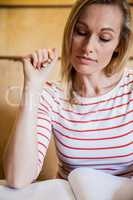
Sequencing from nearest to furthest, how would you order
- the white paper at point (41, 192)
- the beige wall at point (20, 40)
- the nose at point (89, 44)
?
the white paper at point (41, 192) < the nose at point (89, 44) < the beige wall at point (20, 40)

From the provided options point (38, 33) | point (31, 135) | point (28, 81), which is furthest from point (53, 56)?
point (38, 33)

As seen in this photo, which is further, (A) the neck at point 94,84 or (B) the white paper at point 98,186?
(A) the neck at point 94,84

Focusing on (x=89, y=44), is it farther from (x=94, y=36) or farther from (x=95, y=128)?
(x=95, y=128)

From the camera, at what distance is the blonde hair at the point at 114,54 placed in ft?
3.14

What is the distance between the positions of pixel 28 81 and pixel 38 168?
23cm

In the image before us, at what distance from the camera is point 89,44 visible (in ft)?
3.09

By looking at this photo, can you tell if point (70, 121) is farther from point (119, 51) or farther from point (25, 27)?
point (25, 27)

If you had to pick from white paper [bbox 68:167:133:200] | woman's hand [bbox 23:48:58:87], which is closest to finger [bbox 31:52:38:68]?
woman's hand [bbox 23:48:58:87]

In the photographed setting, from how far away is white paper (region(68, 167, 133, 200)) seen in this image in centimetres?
82

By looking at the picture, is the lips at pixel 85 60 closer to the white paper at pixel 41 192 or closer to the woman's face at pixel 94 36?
the woman's face at pixel 94 36

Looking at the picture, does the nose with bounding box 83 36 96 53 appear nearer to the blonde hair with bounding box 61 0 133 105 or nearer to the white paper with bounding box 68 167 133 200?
the blonde hair with bounding box 61 0 133 105

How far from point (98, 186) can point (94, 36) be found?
0.39 metres

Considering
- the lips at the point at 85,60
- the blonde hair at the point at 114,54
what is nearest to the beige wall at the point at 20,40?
the blonde hair at the point at 114,54

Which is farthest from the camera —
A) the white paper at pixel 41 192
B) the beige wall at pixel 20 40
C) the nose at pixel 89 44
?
the beige wall at pixel 20 40
